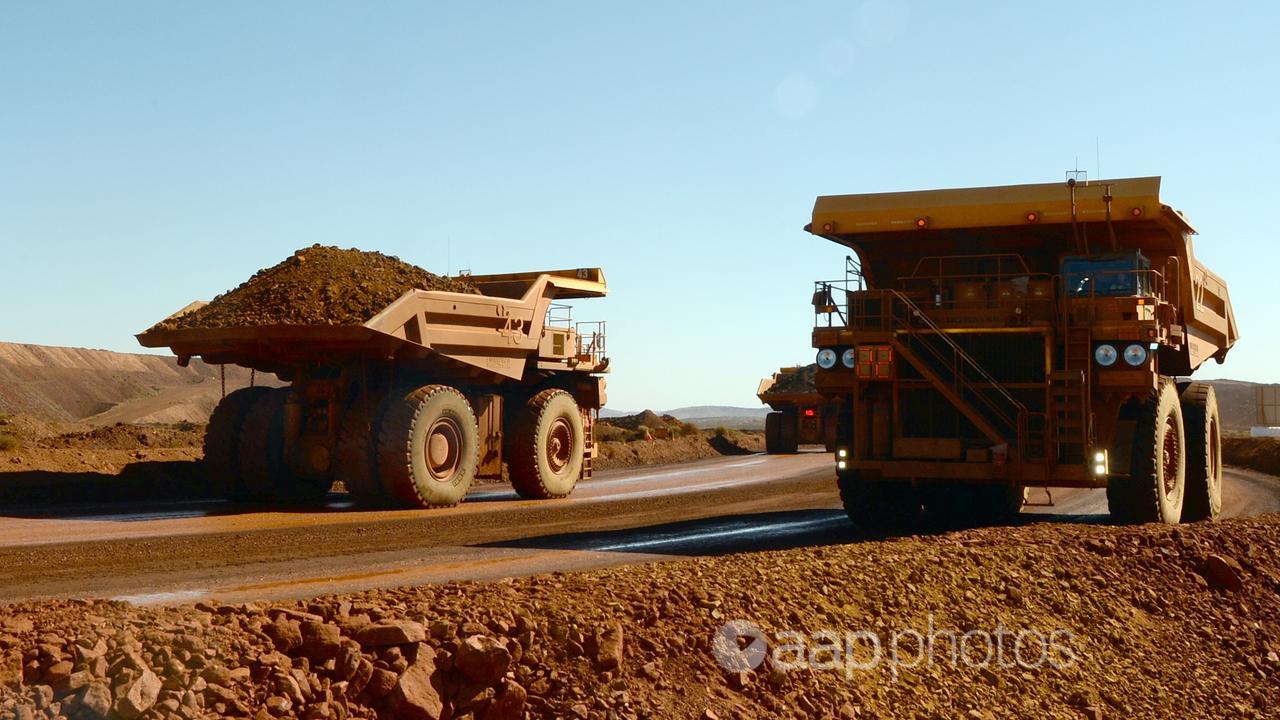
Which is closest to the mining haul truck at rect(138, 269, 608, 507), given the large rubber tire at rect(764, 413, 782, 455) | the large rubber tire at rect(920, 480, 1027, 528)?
the large rubber tire at rect(920, 480, 1027, 528)

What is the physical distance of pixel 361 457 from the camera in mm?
16141

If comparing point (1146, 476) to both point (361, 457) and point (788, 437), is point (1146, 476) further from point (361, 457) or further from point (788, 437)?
point (788, 437)

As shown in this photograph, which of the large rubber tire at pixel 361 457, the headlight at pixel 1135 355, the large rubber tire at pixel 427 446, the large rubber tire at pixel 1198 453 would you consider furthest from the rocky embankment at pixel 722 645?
the large rubber tire at pixel 361 457

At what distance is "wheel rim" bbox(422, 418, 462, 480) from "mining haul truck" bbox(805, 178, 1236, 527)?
5.87 meters

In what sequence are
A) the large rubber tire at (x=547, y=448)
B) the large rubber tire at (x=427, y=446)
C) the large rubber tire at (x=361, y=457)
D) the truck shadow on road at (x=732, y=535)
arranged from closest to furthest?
the truck shadow on road at (x=732, y=535) < the large rubber tire at (x=427, y=446) < the large rubber tire at (x=361, y=457) < the large rubber tire at (x=547, y=448)

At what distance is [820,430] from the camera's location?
3453cm

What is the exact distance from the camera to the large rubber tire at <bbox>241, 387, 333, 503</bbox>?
17000mm

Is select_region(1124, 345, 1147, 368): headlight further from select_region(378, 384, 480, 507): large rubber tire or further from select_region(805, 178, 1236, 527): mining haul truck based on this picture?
select_region(378, 384, 480, 507): large rubber tire

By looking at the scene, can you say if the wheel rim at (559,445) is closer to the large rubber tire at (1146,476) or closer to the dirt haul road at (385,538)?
the dirt haul road at (385,538)

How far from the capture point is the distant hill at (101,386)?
74.9m

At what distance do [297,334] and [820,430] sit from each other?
70.4ft

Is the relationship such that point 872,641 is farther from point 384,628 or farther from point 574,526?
point 574,526

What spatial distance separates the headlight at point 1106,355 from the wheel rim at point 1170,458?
1327 mm

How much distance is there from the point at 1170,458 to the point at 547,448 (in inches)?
367
